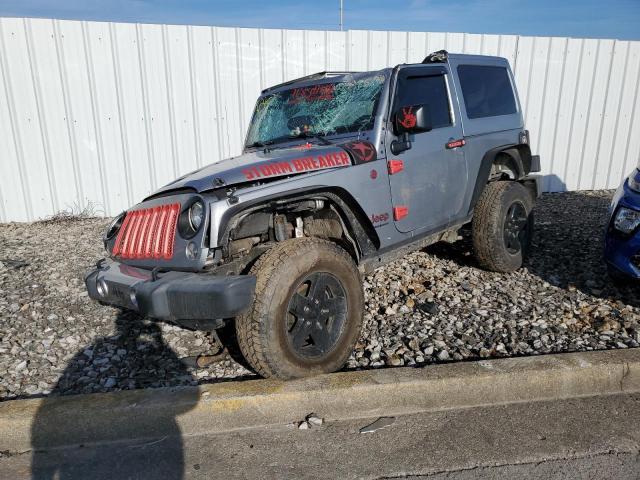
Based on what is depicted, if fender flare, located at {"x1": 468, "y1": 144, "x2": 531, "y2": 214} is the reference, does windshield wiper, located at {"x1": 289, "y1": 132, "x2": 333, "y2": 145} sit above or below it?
above

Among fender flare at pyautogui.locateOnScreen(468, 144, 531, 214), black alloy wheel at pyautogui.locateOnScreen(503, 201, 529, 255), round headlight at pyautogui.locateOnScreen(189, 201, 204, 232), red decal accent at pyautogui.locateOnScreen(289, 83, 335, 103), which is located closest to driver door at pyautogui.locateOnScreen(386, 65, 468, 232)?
fender flare at pyautogui.locateOnScreen(468, 144, 531, 214)

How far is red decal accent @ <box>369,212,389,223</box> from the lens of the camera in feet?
10.6

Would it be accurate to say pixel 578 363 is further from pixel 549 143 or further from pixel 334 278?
pixel 549 143

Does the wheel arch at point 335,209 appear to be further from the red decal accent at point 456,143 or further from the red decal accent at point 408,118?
the red decal accent at point 456,143

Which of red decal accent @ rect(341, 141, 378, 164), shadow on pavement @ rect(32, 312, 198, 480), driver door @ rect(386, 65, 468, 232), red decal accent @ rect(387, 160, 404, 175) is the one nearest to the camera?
shadow on pavement @ rect(32, 312, 198, 480)

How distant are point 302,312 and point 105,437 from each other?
1.29m

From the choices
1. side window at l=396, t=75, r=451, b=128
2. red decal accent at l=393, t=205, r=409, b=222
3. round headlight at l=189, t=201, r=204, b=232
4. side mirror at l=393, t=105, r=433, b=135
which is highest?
side window at l=396, t=75, r=451, b=128

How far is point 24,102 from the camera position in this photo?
6.74 meters

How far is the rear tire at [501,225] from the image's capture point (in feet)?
14.3

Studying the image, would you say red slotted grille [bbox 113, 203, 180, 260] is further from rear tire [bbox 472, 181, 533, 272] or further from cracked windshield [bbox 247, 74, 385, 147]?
rear tire [bbox 472, 181, 533, 272]

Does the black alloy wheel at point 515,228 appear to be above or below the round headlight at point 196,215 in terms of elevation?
below

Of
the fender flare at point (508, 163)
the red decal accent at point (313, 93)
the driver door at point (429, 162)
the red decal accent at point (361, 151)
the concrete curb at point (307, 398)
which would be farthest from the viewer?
the fender flare at point (508, 163)

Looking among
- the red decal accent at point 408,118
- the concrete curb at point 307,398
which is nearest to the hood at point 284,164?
the red decal accent at point 408,118

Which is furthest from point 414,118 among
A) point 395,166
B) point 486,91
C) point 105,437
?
point 105,437
